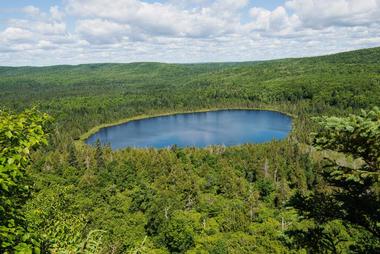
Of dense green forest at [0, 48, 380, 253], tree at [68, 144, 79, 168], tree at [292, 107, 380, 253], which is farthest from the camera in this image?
tree at [68, 144, 79, 168]

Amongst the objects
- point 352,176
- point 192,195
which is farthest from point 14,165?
point 192,195

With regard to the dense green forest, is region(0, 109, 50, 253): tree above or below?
above

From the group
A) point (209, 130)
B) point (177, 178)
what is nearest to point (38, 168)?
point (177, 178)

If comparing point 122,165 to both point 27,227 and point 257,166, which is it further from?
point 27,227

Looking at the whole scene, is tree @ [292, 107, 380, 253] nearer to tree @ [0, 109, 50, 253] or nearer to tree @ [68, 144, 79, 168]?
tree @ [0, 109, 50, 253]

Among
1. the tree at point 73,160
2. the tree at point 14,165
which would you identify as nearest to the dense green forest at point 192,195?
the tree at point 14,165

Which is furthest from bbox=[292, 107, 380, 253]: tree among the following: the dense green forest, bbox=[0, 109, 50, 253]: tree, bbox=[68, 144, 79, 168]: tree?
bbox=[68, 144, 79, 168]: tree

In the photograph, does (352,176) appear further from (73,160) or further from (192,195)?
(73,160)
